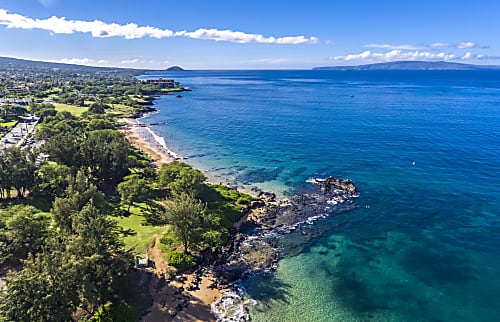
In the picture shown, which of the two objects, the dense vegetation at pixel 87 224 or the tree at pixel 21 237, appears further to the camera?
the tree at pixel 21 237

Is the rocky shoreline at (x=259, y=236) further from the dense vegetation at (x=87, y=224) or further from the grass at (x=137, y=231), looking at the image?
the grass at (x=137, y=231)

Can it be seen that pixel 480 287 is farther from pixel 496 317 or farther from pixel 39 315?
pixel 39 315

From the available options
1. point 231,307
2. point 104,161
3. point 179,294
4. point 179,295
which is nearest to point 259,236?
point 231,307

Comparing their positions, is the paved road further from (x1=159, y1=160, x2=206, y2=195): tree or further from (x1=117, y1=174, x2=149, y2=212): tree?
(x1=159, y1=160, x2=206, y2=195): tree

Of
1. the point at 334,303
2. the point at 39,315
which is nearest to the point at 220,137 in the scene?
the point at 334,303

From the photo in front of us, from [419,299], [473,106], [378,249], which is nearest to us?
[419,299]

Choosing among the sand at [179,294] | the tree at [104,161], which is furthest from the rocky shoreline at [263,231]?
the tree at [104,161]

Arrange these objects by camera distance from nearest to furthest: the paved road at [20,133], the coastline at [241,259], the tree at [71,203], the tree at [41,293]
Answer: the tree at [41,293]
the coastline at [241,259]
the tree at [71,203]
the paved road at [20,133]
